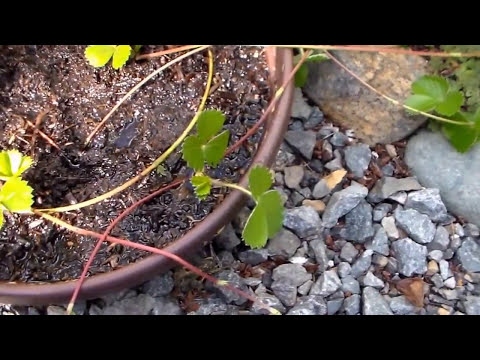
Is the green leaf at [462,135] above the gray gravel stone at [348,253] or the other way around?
above

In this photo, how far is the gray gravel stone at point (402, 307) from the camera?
3.78ft

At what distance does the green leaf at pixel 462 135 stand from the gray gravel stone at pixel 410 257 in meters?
0.21

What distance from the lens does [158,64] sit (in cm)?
118

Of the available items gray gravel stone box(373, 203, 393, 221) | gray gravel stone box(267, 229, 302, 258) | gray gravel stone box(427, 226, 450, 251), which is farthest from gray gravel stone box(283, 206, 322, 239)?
gray gravel stone box(427, 226, 450, 251)

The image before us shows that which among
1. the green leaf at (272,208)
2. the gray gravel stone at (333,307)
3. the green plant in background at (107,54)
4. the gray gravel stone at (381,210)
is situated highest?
the green plant in background at (107,54)

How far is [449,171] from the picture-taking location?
1.26 m

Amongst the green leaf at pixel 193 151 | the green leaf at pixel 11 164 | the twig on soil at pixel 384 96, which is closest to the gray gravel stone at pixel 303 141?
the twig on soil at pixel 384 96

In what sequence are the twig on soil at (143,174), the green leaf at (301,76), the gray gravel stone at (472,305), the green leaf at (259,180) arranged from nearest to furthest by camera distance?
1. the green leaf at (259,180)
2. the twig on soil at (143,174)
3. the gray gravel stone at (472,305)
4. the green leaf at (301,76)

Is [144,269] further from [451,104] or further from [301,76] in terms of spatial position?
[451,104]

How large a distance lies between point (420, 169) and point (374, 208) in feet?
0.42

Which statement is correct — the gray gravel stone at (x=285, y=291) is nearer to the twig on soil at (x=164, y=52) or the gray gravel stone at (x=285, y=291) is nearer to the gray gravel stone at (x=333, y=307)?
the gray gravel stone at (x=333, y=307)

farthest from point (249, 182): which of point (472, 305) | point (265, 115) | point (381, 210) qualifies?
point (472, 305)
